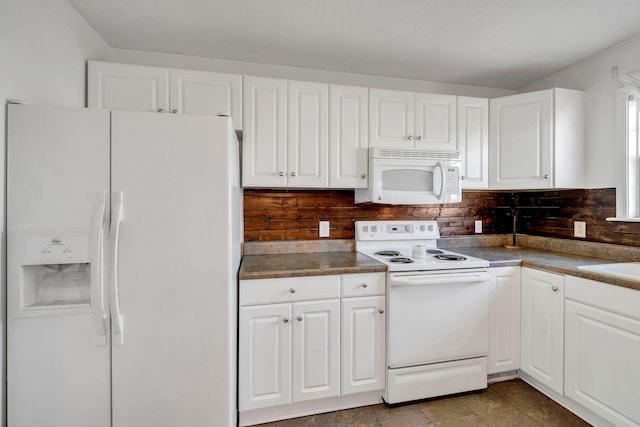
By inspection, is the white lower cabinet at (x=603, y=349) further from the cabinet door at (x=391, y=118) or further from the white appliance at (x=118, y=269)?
the white appliance at (x=118, y=269)

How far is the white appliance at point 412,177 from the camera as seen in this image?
2182mm

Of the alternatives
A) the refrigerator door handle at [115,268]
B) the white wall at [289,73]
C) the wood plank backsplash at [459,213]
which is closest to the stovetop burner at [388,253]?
the wood plank backsplash at [459,213]

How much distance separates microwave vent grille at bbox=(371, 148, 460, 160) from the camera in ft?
7.15

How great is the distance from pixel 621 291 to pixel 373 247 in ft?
4.80

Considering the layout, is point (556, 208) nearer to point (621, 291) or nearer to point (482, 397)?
point (621, 291)

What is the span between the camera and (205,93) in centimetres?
195

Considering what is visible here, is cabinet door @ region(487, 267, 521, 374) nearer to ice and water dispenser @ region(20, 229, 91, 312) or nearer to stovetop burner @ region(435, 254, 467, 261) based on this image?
stovetop burner @ region(435, 254, 467, 261)

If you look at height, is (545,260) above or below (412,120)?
below

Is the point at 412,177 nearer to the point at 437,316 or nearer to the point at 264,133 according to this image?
the point at 437,316

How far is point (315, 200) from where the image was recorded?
2.46m

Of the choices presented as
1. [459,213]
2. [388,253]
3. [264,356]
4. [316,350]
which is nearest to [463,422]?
[316,350]

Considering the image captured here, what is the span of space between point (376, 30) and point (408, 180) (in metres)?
1.02

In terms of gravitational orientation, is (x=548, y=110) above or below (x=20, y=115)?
above

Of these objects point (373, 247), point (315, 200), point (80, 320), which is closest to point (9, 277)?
point (80, 320)
